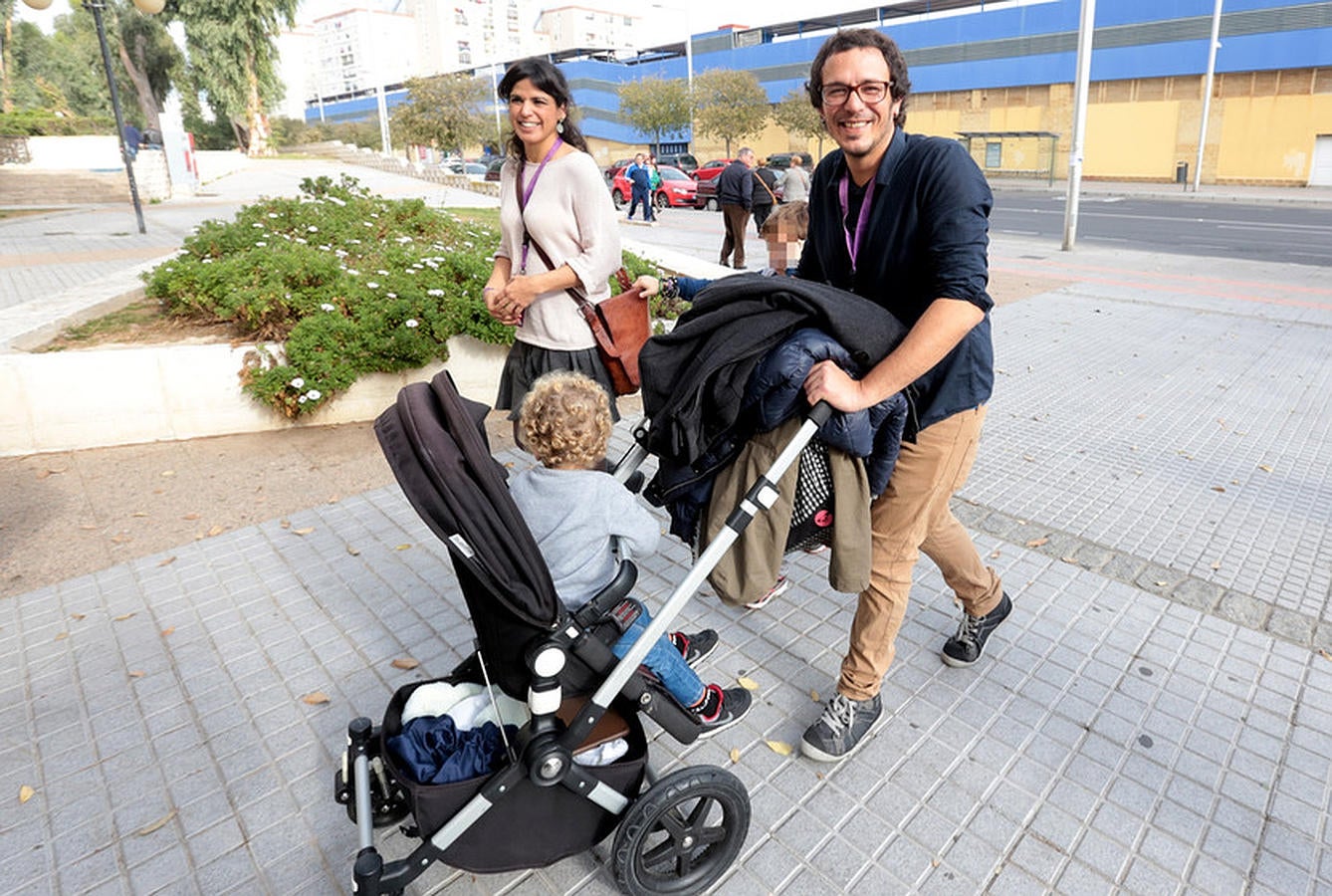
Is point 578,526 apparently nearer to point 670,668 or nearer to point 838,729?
point 670,668

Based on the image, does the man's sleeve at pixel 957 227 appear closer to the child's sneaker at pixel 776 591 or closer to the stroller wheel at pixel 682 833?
the stroller wheel at pixel 682 833

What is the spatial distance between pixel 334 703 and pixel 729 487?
185cm

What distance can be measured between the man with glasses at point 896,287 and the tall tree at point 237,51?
147ft

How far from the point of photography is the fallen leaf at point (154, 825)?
2463 mm

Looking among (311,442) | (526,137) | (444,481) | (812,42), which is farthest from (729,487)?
(812,42)

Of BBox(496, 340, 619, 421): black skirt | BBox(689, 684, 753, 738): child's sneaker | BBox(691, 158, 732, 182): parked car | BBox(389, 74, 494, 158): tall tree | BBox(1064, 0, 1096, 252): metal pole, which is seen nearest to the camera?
BBox(689, 684, 753, 738): child's sneaker

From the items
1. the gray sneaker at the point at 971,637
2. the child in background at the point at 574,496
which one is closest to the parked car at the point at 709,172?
the gray sneaker at the point at 971,637

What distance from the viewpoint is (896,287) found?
2254 millimetres

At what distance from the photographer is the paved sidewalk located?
2334 millimetres

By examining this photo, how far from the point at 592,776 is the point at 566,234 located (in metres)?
→ 2.09

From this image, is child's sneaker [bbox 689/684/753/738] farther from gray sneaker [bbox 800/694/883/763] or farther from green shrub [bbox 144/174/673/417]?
green shrub [bbox 144/174/673/417]

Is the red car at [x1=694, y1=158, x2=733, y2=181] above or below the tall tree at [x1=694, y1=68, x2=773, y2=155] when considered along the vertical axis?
below

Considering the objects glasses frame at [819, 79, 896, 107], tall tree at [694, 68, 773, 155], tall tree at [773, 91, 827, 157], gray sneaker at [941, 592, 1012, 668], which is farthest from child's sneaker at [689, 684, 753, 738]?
tall tree at [694, 68, 773, 155]

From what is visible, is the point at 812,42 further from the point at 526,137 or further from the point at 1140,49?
the point at 526,137
